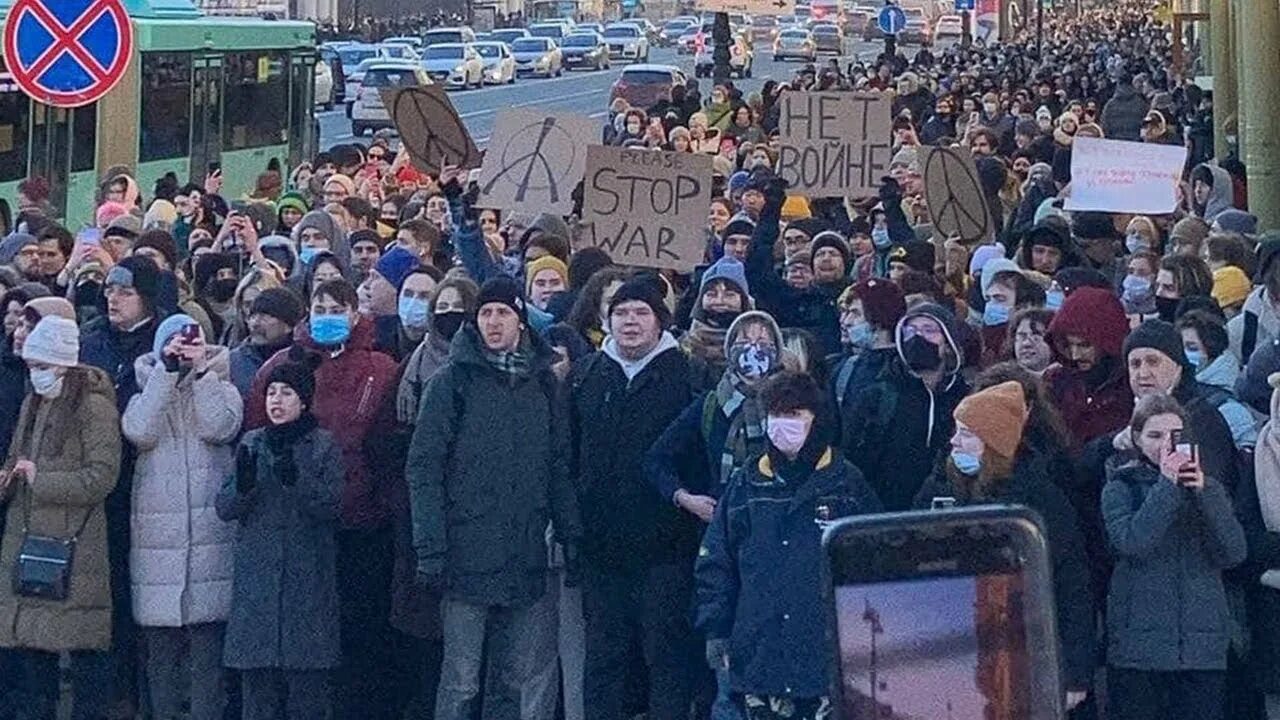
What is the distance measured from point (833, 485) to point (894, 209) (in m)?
5.75

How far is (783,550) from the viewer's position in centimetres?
691

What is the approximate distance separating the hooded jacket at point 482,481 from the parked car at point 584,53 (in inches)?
2327

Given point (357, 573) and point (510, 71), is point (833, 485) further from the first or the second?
point (510, 71)

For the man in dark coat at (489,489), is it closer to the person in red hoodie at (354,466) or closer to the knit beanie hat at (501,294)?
the knit beanie hat at (501,294)

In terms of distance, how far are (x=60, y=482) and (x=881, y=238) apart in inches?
224

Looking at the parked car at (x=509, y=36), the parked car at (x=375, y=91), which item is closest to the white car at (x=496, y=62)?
the parked car at (x=509, y=36)

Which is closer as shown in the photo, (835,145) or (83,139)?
(835,145)

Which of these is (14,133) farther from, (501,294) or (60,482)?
(501,294)

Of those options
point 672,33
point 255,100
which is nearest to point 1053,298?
point 255,100

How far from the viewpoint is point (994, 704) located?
3539 mm

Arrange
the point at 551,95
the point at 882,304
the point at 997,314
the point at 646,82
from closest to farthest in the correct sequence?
the point at 882,304 < the point at 997,314 < the point at 646,82 < the point at 551,95

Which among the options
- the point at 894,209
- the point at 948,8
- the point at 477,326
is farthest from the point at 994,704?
the point at 948,8

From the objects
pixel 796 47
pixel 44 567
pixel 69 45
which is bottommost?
pixel 44 567

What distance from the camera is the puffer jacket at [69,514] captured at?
7.87m
